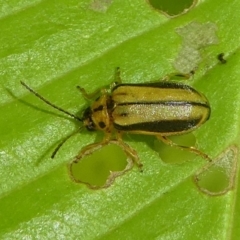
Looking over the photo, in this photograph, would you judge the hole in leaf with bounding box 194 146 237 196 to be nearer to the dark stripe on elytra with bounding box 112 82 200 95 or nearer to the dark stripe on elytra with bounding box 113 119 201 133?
the dark stripe on elytra with bounding box 113 119 201 133

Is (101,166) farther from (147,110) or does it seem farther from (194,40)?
(194,40)

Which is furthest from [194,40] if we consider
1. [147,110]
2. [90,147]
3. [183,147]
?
[90,147]

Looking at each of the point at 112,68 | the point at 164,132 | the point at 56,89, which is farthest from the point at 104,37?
the point at 164,132

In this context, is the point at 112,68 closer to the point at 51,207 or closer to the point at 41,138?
the point at 41,138

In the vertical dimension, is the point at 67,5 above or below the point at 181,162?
above

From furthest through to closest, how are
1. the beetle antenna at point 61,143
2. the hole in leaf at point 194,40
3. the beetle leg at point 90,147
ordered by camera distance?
the hole in leaf at point 194,40 < the beetle leg at point 90,147 < the beetle antenna at point 61,143

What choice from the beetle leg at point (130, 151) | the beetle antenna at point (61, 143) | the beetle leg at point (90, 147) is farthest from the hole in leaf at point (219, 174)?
the beetle antenna at point (61, 143)

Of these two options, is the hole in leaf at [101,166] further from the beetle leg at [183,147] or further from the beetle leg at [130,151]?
the beetle leg at [183,147]

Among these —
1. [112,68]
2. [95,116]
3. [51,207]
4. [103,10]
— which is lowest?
[51,207]
